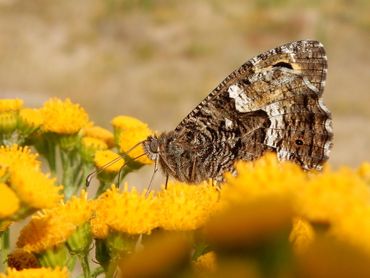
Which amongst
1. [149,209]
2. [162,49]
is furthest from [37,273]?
[162,49]

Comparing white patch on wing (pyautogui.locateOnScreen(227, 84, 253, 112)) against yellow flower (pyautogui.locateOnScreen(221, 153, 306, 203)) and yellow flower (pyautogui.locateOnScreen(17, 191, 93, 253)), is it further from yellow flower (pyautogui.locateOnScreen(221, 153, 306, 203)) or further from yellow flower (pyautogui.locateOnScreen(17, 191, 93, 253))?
yellow flower (pyautogui.locateOnScreen(221, 153, 306, 203))

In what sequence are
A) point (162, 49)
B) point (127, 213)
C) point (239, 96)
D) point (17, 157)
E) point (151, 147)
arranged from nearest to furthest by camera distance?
point (127, 213) < point (17, 157) < point (151, 147) < point (239, 96) < point (162, 49)

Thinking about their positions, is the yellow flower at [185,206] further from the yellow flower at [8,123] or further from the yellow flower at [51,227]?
the yellow flower at [8,123]

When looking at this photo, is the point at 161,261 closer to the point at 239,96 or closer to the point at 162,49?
the point at 239,96

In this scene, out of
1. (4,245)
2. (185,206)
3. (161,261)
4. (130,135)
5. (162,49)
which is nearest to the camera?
(161,261)

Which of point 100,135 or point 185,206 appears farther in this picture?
point 100,135

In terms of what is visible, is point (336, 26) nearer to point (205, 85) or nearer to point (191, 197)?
point (205, 85)

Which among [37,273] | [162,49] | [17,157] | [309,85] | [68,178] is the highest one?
[162,49]

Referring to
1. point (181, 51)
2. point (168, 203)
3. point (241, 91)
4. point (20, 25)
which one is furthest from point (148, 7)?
point (168, 203)
